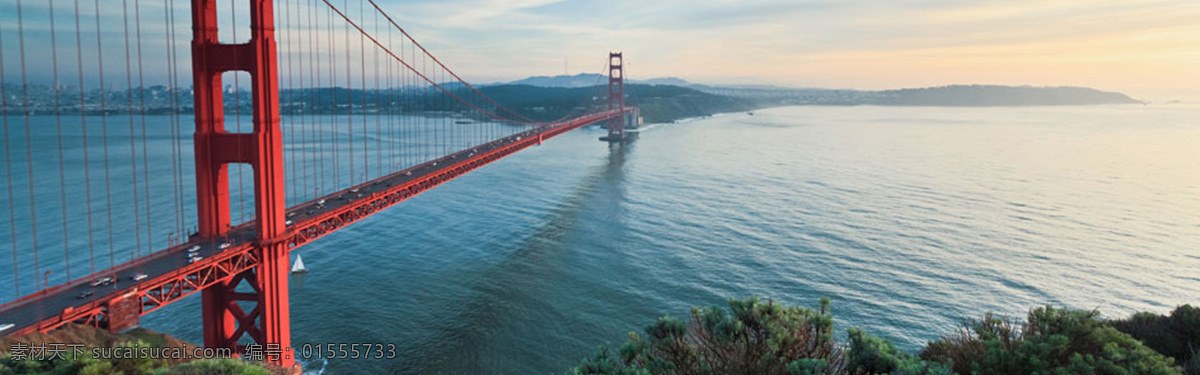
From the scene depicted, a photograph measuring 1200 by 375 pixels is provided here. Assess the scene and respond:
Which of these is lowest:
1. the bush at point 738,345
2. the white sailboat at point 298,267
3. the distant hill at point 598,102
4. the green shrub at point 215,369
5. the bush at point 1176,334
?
the white sailboat at point 298,267

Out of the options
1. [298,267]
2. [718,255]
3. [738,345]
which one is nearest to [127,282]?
[738,345]

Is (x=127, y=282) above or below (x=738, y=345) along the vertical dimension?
below

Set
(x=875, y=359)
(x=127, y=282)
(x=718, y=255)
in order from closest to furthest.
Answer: (x=875, y=359)
(x=127, y=282)
(x=718, y=255)

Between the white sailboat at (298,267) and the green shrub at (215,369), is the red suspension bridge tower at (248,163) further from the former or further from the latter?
Result: the white sailboat at (298,267)

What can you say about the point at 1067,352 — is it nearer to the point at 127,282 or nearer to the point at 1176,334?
the point at 1176,334

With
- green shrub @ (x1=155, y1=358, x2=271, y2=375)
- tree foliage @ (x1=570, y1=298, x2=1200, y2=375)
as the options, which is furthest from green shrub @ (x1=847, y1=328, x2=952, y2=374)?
green shrub @ (x1=155, y1=358, x2=271, y2=375)

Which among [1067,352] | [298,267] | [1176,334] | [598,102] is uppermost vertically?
[598,102]

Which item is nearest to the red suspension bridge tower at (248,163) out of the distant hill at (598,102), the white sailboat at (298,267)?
the white sailboat at (298,267)
